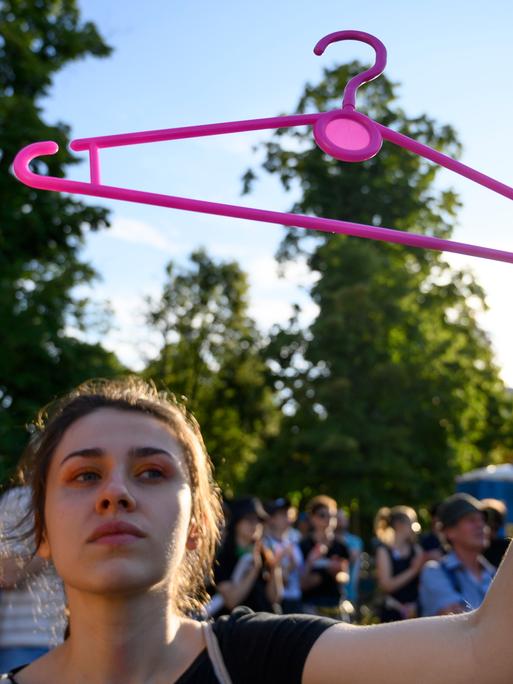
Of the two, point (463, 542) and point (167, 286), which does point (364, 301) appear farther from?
point (463, 542)

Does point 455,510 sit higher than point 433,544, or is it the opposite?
point 433,544

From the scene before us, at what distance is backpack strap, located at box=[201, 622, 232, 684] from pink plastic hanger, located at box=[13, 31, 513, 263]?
2.91 feet

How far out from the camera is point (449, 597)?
4.97 meters

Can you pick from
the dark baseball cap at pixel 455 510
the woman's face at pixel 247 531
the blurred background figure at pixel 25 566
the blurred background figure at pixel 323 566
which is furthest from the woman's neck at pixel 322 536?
the blurred background figure at pixel 25 566

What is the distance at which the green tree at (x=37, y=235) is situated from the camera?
15.2 meters

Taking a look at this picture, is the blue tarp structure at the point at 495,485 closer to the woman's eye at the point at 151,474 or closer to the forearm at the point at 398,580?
the forearm at the point at 398,580

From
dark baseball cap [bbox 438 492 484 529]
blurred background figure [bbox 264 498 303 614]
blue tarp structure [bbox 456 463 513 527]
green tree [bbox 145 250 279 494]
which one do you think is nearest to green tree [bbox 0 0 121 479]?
blurred background figure [bbox 264 498 303 614]

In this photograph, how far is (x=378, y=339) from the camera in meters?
23.8

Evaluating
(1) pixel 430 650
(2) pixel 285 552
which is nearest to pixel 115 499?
(1) pixel 430 650

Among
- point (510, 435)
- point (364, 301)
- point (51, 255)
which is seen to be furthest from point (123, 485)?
point (510, 435)

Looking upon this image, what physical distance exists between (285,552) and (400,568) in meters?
1.05

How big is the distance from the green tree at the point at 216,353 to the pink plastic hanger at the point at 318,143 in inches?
1323

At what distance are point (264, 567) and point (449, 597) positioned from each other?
226 centimetres

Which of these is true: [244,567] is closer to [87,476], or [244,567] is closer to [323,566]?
[323,566]
